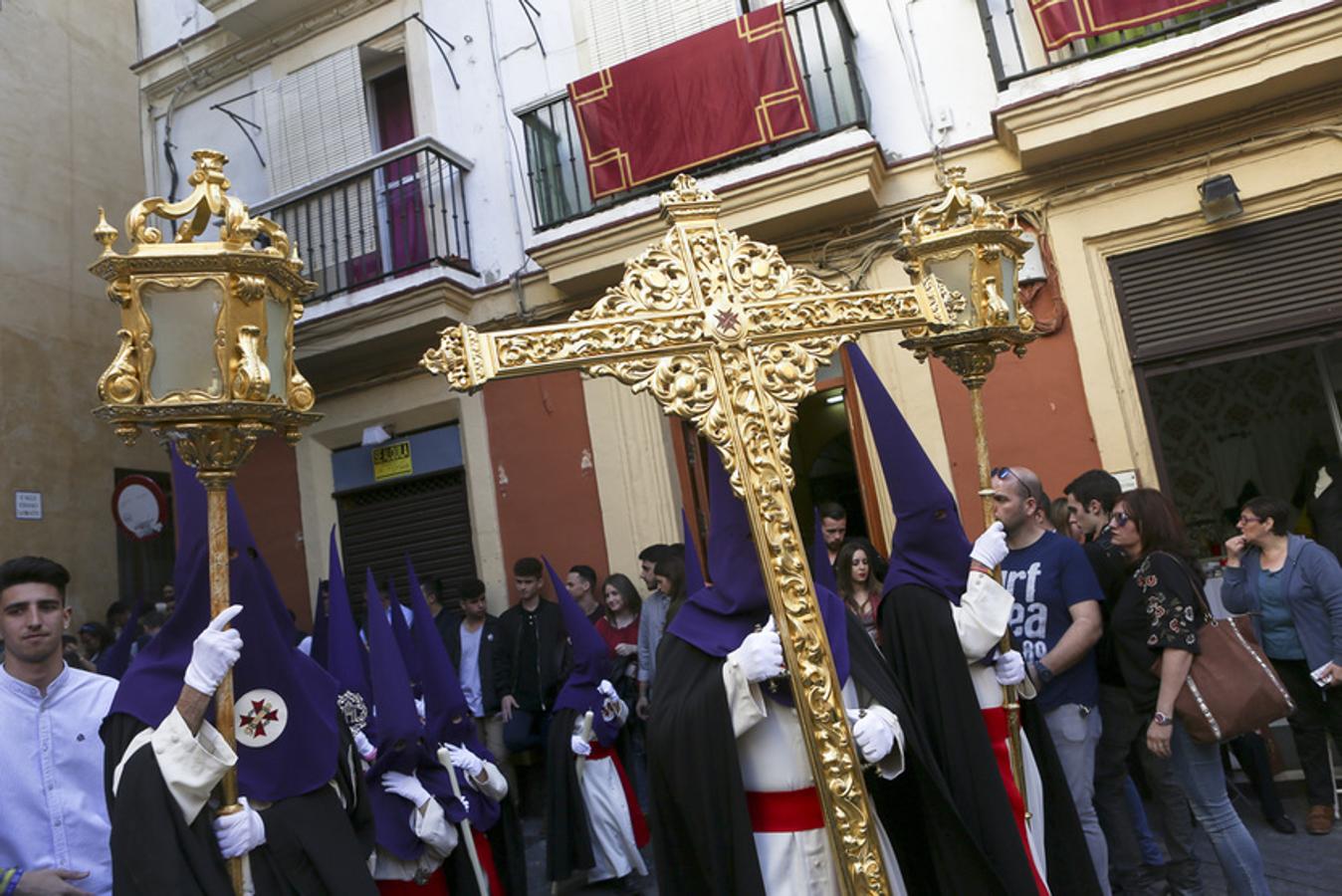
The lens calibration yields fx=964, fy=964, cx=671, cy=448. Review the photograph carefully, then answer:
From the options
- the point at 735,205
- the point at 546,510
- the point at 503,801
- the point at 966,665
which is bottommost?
the point at 503,801

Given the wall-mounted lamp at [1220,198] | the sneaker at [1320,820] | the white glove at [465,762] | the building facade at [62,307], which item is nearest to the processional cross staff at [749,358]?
the white glove at [465,762]

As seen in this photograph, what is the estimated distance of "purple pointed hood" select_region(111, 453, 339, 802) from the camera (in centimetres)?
275

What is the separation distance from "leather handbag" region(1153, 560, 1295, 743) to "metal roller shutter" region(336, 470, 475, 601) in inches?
254

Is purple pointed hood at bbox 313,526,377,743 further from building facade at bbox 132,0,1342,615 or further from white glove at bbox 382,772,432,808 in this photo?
building facade at bbox 132,0,1342,615

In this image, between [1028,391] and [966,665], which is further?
[1028,391]

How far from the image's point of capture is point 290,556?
9.63m

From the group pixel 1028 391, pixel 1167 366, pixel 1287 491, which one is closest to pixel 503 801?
pixel 1028 391

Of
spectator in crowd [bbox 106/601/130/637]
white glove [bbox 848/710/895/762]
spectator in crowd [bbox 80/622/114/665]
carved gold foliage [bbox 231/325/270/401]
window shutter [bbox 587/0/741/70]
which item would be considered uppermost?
Result: window shutter [bbox 587/0/741/70]

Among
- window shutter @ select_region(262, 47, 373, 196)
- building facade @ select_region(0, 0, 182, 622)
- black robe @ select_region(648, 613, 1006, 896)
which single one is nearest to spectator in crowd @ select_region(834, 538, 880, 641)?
black robe @ select_region(648, 613, 1006, 896)

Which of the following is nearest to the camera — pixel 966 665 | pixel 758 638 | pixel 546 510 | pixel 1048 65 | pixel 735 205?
pixel 758 638

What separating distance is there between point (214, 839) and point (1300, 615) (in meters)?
5.08

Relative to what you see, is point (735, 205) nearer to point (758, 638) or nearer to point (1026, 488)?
point (1026, 488)

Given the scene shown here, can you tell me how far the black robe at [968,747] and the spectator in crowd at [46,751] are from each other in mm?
2730

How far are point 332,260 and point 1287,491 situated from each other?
28.6ft
